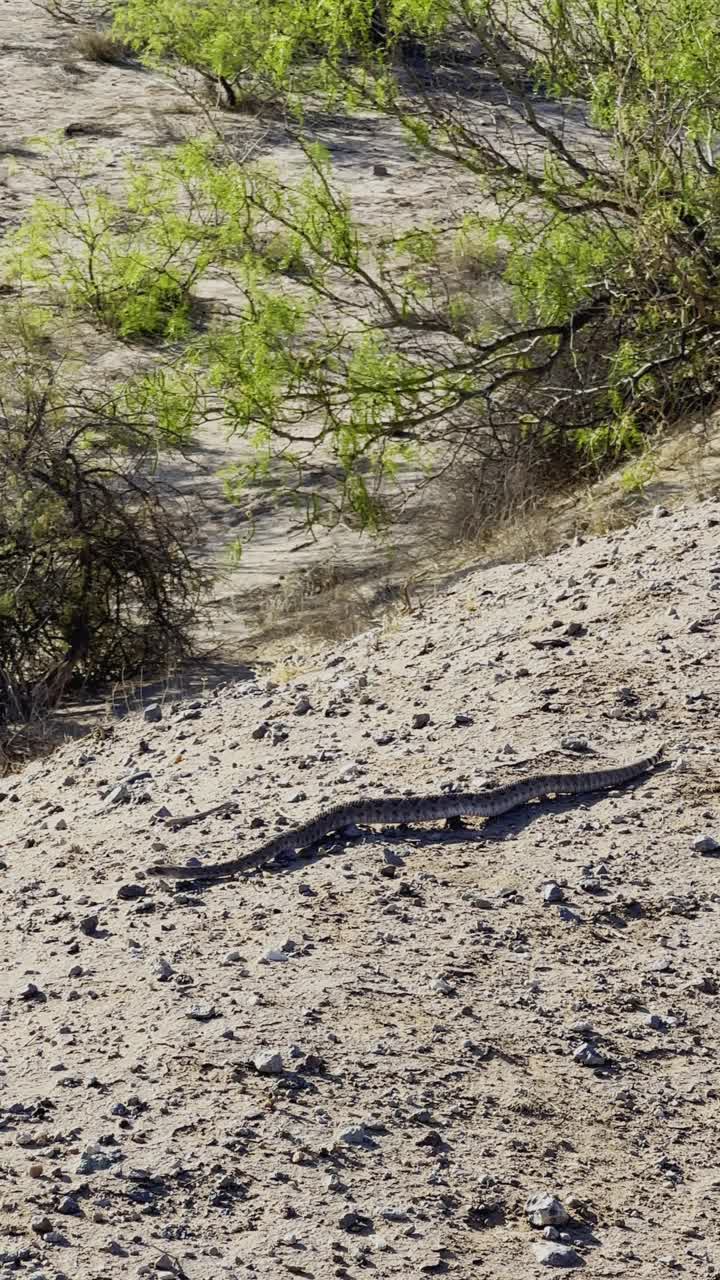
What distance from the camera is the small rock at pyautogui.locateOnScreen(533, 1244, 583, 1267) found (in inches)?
144

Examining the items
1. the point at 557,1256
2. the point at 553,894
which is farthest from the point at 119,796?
the point at 557,1256

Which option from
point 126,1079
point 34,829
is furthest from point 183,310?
point 126,1079

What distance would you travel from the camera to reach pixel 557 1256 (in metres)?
3.66

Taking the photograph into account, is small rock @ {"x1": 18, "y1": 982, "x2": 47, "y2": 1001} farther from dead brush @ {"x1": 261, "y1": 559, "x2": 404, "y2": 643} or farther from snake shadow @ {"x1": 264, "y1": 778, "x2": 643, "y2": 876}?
dead brush @ {"x1": 261, "y1": 559, "x2": 404, "y2": 643}

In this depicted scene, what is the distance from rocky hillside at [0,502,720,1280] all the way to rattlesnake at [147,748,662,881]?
6 cm

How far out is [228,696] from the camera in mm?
7938

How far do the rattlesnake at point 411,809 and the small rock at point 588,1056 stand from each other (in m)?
1.37

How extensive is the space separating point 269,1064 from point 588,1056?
753 mm

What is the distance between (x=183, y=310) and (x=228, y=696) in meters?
A: 3.36

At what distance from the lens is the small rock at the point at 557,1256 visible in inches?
144

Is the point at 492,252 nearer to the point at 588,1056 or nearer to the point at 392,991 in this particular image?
the point at 392,991

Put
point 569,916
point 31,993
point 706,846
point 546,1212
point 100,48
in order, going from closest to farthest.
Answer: point 546,1212 < point 31,993 < point 569,916 < point 706,846 < point 100,48

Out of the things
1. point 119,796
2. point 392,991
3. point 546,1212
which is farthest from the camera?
point 119,796

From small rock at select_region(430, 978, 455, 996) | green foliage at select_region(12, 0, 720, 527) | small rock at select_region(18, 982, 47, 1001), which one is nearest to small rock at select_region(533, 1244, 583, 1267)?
small rock at select_region(430, 978, 455, 996)
